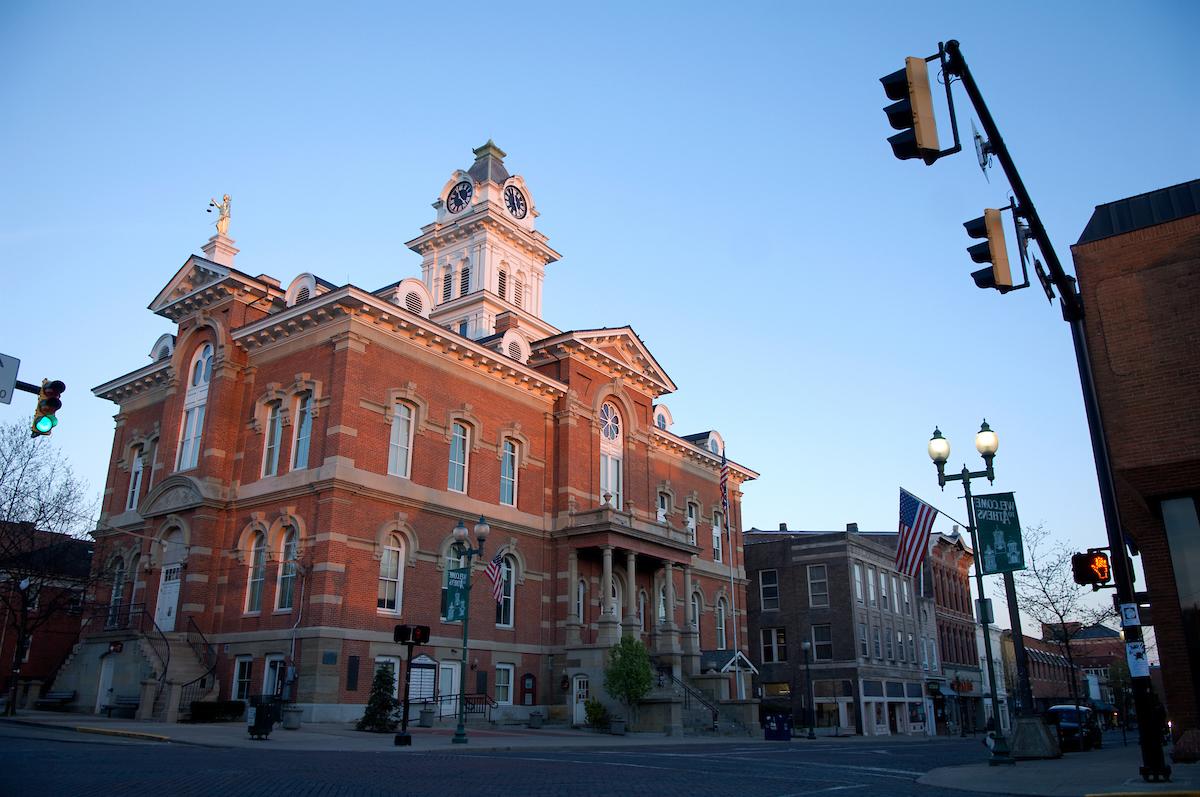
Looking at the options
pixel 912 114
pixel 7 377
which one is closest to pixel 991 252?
pixel 912 114

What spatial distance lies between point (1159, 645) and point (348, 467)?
22835mm

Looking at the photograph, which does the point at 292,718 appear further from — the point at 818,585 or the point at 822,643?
the point at 818,585

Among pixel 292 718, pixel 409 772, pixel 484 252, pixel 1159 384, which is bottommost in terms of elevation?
pixel 409 772

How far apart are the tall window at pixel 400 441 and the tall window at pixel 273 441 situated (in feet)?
13.0

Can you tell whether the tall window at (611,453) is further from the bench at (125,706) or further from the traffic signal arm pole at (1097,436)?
the traffic signal arm pole at (1097,436)

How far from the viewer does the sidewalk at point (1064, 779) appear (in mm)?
11851

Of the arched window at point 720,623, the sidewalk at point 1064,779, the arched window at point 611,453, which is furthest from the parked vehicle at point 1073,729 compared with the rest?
the arched window at point 720,623

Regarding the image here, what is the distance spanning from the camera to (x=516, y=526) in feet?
119

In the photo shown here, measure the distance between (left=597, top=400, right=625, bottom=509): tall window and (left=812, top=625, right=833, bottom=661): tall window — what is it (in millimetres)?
20485

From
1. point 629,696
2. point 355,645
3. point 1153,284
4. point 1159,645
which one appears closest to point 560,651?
point 629,696

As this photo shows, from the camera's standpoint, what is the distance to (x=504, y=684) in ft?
113

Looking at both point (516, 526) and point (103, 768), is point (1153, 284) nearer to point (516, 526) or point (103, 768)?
point (103, 768)

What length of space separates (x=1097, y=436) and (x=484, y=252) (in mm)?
37074

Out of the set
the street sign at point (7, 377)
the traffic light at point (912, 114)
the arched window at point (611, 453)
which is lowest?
the street sign at point (7, 377)
